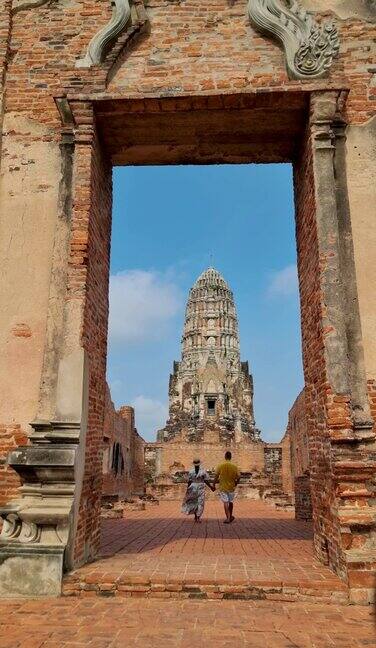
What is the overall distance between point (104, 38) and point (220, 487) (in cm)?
842

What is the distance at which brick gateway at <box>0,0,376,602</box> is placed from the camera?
5266 mm

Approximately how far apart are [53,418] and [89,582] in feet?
5.29

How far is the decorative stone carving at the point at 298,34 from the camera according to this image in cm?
650

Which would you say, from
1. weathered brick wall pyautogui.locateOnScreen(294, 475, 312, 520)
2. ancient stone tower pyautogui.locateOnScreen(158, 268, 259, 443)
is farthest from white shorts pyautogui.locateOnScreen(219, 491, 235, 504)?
ancient stone tower pyautogui.locateOnScreen(158, 268, 259, 443)

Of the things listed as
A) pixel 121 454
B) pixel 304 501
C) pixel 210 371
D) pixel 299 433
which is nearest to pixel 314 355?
pixel 304 501

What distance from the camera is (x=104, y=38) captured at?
6.76 metres

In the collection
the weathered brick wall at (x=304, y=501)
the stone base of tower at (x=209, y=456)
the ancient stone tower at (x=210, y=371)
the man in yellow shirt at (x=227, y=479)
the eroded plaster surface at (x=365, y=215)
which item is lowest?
the weathered brick wall at (x=304, y=501)

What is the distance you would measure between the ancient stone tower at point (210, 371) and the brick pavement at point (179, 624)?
144 feet

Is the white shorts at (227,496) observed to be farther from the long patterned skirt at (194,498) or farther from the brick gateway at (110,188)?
the brick gateway at (110,188)

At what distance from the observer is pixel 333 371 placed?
18.1 feet

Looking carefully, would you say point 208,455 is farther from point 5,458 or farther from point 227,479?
point 5,458

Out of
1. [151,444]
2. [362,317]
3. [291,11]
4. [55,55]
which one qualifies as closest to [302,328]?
[362,317]

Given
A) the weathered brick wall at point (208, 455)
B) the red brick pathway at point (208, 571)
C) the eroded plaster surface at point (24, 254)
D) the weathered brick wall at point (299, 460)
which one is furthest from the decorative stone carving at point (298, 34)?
the weathered brick wall at point (208, 455)

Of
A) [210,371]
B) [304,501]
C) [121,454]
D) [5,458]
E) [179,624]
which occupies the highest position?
[210,371]
